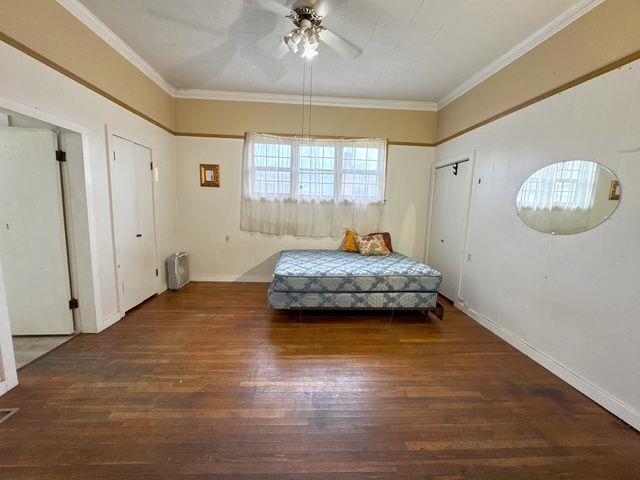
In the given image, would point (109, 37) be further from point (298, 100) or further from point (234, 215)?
point (234, 215)

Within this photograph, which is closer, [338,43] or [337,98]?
[338,43]

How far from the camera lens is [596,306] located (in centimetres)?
187

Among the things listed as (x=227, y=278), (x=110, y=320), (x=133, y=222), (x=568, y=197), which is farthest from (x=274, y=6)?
(x=227, y=278)

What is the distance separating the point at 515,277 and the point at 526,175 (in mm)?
988

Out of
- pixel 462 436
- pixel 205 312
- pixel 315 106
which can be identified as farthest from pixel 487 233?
pixel 205 312

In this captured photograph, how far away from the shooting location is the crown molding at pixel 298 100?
12.8 feet

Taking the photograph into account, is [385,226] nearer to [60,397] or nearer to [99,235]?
[99,235]

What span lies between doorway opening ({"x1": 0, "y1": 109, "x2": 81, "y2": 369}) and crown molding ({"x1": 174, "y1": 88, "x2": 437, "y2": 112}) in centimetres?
206

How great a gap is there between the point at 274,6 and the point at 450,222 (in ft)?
10.4

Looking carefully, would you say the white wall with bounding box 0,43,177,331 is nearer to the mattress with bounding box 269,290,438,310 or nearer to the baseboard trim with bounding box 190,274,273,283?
the baseboard trim with bounding box 190,274,273,283

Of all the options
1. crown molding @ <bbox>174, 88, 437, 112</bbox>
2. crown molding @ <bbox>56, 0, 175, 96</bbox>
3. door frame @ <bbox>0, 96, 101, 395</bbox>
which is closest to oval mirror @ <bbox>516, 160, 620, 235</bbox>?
crown molding @ <bbox>174, 88, 437, 112</bbox>

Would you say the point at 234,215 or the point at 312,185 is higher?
the point at 312,185

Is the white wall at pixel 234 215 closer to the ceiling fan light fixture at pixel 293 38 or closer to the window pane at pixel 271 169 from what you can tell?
the window pane at pixel 271 169

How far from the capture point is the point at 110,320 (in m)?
2.72
